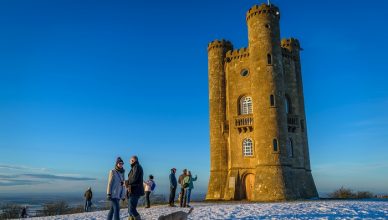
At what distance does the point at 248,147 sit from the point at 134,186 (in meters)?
21.5

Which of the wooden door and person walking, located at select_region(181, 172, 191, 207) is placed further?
the wooden door

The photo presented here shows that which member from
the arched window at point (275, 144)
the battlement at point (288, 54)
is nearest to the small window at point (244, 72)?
the battlement at point (288, 54)

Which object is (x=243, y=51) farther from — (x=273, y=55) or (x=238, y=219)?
(x=238, y=219)

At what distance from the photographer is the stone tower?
Answer: 94.3 ft

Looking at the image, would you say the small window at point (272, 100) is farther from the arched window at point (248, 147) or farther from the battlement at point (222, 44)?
the battlement at point (222, 44)

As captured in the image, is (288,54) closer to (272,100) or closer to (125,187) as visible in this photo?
(272,100)

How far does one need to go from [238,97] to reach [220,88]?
8.73ft

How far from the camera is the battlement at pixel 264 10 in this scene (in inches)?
1251

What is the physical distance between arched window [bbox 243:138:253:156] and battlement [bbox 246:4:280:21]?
469 inches

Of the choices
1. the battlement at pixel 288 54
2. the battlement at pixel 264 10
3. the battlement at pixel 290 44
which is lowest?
the battlement at pixel 288 54

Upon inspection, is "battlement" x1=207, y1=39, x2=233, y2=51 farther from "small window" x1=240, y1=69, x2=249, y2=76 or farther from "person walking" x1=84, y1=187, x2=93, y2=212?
"person walking" x1=84, y1=187, x2=93, y2=212

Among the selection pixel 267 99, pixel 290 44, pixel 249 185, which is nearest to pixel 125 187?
pixel 267 99

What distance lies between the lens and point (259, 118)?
29719 mm

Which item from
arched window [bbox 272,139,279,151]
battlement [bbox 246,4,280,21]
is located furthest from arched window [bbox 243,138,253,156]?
battlement [bbox 246,4,280,21]
